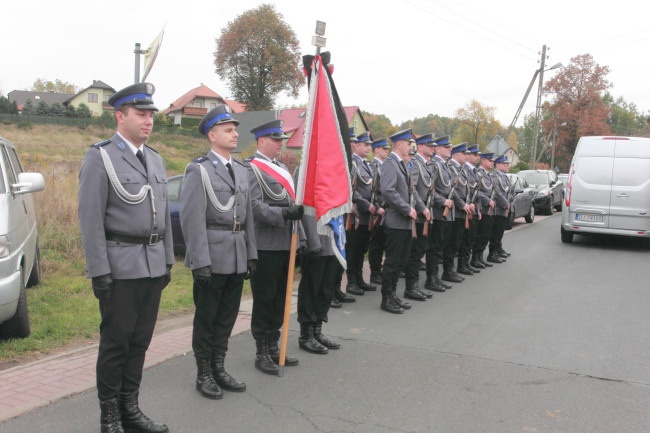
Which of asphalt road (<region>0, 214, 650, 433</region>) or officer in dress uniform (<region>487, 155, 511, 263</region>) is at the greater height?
officer in dress uniform (<region>487, 155, 511, 263</region>)

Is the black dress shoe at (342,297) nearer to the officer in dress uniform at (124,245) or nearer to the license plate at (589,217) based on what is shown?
the officer in dress uniform at (124,245)

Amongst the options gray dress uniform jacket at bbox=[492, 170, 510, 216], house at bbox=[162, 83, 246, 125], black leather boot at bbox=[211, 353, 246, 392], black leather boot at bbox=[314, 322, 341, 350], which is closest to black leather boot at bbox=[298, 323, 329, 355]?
black leather boot at bbox=[314, 322, 341, 350]

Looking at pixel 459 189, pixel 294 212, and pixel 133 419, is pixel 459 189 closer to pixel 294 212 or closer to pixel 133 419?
pixel 294 212

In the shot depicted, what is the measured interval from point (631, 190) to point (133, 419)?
1193 centimetres

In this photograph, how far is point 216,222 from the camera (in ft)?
14.0

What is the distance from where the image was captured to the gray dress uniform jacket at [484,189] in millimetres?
10297

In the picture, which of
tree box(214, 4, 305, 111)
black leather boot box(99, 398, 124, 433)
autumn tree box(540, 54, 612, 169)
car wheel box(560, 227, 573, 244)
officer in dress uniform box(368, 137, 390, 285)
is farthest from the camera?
tree box(214, 4, 305, 111)

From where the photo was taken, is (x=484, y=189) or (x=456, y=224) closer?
(x=456, y=224)

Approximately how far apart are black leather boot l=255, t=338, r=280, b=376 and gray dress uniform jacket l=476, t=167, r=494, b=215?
20.8 feet

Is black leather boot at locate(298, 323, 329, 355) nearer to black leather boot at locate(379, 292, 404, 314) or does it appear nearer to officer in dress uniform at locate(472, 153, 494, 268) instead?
black leather boot at locate(379, 292, 404, 314)

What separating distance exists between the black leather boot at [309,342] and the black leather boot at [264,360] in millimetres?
600

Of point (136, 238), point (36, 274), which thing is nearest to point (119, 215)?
point (136, 238)

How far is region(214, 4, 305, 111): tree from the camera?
61.5 m

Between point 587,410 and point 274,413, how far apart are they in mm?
2231
